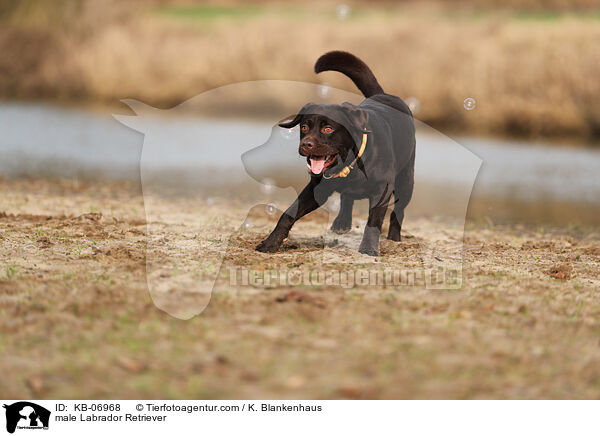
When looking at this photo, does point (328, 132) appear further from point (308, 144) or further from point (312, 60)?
point (312, 60)

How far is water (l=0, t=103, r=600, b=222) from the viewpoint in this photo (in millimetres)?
11398

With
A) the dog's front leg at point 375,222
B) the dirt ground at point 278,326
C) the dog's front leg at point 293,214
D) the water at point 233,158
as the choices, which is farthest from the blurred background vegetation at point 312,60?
the dog's front leg at point 293,214

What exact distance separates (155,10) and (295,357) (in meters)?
33.0

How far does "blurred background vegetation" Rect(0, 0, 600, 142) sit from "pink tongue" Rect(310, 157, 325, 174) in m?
13.2

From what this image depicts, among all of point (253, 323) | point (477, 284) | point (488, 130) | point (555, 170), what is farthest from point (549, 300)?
point (488, 130)

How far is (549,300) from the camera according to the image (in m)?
5.15

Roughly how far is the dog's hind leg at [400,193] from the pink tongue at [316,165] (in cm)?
147

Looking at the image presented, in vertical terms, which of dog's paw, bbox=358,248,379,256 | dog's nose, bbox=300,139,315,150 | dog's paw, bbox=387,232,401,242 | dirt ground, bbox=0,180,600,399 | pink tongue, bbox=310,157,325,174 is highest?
dog's nose, bbox=300,139,315,150

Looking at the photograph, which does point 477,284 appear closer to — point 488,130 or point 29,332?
point 29,332

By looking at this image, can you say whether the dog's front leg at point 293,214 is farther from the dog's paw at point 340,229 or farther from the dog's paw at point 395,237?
the dog's paw at point 395,237

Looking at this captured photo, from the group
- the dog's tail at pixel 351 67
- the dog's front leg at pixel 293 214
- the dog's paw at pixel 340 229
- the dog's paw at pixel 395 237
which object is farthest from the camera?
the dog's paw at pixel 340 229
